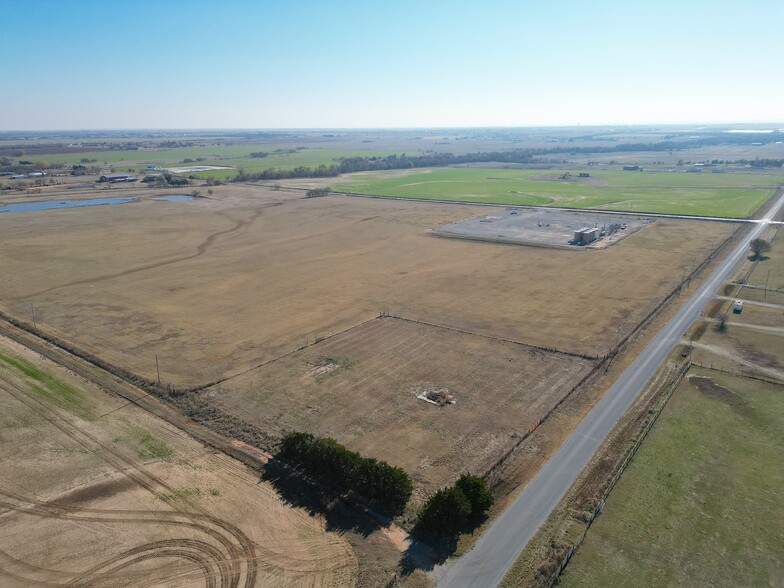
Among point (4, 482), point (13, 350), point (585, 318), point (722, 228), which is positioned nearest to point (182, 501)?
point (4, 482)

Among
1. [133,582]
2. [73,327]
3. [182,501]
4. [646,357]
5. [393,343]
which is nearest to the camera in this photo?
[133,582]

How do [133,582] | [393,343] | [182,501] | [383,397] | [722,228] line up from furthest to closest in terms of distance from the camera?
[722,228], [393,343], [383,397], [182,501], [133,582]

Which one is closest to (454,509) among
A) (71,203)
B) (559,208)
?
(559,208)

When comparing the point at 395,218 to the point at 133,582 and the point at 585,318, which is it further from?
the point at 133,582

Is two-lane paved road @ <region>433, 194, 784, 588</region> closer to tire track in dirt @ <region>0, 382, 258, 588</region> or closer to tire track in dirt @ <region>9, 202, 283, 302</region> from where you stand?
tire track in dirt @ <region>0, 382, 258, 588</region>

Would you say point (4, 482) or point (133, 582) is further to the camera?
point (4, 482)

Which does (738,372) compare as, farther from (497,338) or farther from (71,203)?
(71,203)
